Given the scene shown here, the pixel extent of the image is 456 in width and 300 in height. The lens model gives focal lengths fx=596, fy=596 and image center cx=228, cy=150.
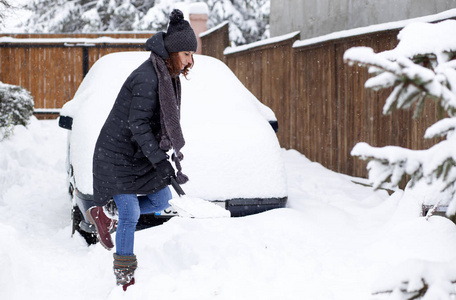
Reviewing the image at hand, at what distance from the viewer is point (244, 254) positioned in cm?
429

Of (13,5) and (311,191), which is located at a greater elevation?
(13,5)

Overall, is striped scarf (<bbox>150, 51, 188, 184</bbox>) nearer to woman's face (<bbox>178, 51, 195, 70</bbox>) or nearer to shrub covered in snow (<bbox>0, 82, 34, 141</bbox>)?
woman's face (<bbox>178, 51, 195, 70</bbox>)

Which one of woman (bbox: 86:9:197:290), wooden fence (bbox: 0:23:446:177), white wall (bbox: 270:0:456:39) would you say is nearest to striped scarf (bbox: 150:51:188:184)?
woman (bbox: 86:9:197:290)

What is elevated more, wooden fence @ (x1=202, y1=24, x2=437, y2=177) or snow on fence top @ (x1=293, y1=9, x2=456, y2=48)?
snow on fence top @ (x1=293, y1=9, x2=456, y2=48)

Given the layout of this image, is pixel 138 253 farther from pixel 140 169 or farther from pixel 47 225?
pixel 47 225

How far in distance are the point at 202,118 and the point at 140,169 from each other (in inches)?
57.8

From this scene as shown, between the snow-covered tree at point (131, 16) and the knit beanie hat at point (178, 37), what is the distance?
19.2m

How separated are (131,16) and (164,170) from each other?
21.0 metres

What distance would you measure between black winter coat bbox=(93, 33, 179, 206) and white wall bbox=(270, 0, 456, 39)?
192 inches

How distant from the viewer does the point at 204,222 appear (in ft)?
16.1

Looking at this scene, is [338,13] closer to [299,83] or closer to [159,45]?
[299,83]

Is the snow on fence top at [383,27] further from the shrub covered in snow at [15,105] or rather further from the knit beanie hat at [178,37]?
the shrub covered in snow at [15,105]

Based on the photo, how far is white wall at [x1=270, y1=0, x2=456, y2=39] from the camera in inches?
313

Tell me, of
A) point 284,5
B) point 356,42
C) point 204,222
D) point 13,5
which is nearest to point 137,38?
point 284,5
